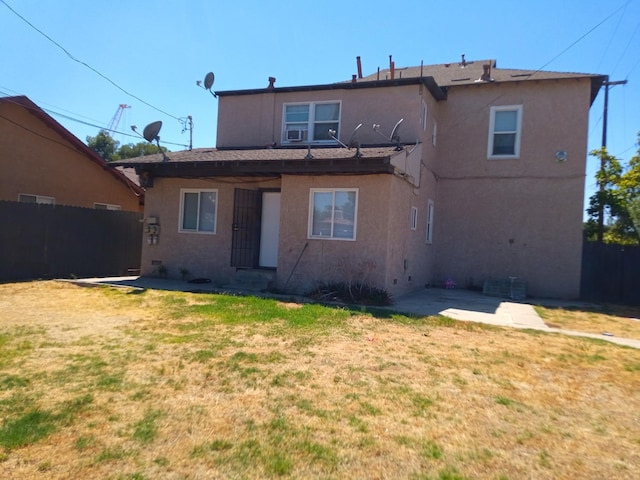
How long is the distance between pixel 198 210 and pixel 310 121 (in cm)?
434

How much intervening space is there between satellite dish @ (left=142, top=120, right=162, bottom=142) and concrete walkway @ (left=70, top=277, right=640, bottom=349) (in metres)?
3.97

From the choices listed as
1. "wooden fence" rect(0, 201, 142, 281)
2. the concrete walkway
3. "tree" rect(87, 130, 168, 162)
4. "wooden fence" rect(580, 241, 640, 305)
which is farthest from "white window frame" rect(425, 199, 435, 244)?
"tree" rect(87, 130, 168, 162)

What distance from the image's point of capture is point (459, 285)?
15.0 meters

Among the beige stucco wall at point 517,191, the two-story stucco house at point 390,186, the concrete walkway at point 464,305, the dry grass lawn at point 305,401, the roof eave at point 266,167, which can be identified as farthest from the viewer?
the beige stucco wall at point 517,191

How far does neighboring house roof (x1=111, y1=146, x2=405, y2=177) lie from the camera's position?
10398 millimetres

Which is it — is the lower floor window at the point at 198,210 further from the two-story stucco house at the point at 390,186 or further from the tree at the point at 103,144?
the tree at the point at 103,144

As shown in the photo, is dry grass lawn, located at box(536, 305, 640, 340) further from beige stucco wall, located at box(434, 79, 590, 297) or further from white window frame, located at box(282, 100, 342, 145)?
white window frame, located at box(282, 100, 342, 145)

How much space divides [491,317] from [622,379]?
3.98m

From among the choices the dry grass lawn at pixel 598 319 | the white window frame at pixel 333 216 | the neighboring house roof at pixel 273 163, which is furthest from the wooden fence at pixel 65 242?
Result: the dry grass lawn at pixel 598 319

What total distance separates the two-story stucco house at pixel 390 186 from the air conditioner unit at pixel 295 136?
0.03 m

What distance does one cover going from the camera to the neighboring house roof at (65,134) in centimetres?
1585

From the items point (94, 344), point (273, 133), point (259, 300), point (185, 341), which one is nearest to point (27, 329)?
point (94, 344)

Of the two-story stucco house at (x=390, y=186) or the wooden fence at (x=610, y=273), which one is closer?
the two-story stucco house at (x=390, y=186)

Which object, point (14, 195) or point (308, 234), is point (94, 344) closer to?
point (308, 234)
